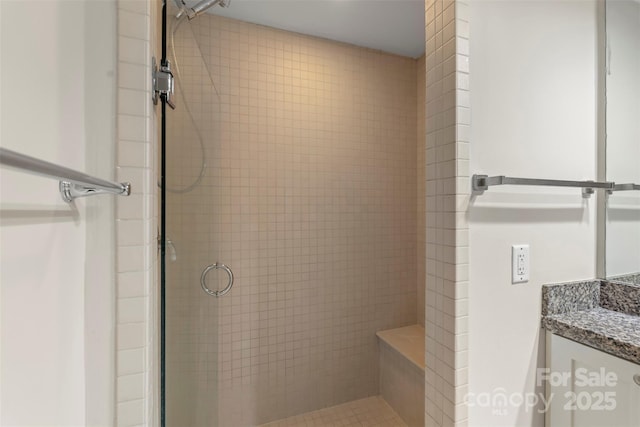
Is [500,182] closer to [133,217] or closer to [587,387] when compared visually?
[587,387]

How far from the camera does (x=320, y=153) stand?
202 centimetres

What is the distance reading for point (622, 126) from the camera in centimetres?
124

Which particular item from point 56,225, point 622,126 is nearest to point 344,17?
Answer: point 622,126

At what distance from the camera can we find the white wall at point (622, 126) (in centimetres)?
123

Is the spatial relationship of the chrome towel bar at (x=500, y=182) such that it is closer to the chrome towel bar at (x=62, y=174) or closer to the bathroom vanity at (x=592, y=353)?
the bathroom vanity at (x=592, y=353)

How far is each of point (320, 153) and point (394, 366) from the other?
5.00 feet

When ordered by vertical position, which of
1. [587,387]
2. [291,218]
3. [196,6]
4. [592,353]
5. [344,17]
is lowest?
[587,387]

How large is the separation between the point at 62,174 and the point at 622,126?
72.0 inches

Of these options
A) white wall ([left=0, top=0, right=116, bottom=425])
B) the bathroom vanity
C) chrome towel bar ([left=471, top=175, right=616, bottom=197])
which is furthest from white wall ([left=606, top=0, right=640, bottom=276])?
white wall ([left=0, top=0, right=116, bottom=425])

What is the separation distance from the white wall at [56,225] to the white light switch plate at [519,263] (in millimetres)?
1235

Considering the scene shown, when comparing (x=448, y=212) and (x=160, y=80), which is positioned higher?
(x=160, y=80)

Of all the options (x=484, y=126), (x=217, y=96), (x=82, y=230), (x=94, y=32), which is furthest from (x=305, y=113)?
(x=82, y=230)

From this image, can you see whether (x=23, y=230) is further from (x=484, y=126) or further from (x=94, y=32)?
(x=484, y=126)

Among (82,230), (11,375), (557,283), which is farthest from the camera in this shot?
(557,283)
